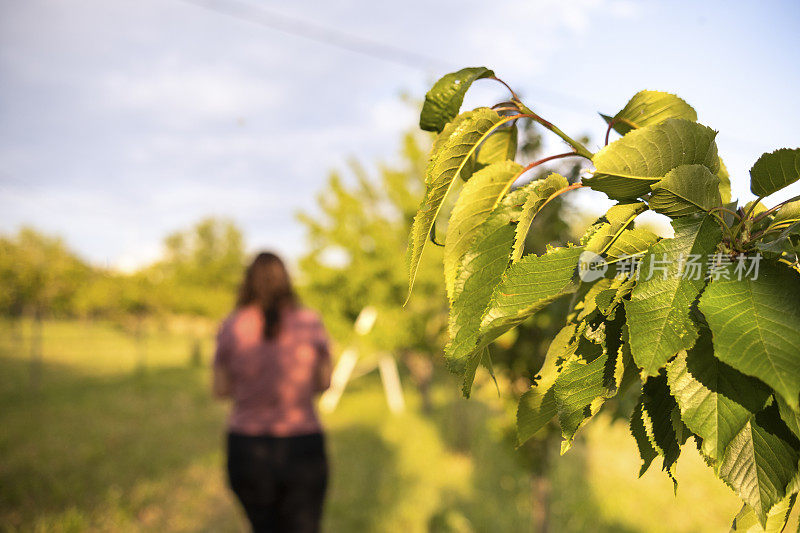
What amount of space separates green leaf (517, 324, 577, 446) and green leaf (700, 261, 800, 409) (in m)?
0.22

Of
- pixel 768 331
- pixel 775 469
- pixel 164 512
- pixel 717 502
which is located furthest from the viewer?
pixel 717 502

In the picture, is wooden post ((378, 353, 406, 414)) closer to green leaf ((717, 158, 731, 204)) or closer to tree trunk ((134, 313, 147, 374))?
tree trunk ((134, 313, 147, 374))

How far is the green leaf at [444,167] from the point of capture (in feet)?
2.27

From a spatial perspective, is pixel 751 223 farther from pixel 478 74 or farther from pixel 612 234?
pixel 478 74

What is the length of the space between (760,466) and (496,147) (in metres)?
0.59

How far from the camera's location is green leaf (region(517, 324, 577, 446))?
726 mm

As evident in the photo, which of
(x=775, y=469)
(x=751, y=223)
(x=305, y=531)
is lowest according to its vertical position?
(x=305, y=531)

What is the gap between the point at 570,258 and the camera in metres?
0.63

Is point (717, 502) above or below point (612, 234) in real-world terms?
below

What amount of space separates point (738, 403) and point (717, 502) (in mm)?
7377

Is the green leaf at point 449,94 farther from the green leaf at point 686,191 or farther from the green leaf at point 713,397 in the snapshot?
the green leaf at point 713,397

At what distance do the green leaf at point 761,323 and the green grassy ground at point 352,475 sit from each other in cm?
255

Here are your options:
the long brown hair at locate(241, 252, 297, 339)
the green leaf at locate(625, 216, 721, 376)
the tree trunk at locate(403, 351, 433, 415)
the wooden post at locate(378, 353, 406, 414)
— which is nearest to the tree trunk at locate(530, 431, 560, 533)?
the long brown hair at locate(241, 252, 297, 339)

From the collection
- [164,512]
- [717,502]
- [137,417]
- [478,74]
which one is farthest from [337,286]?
[478,74]
